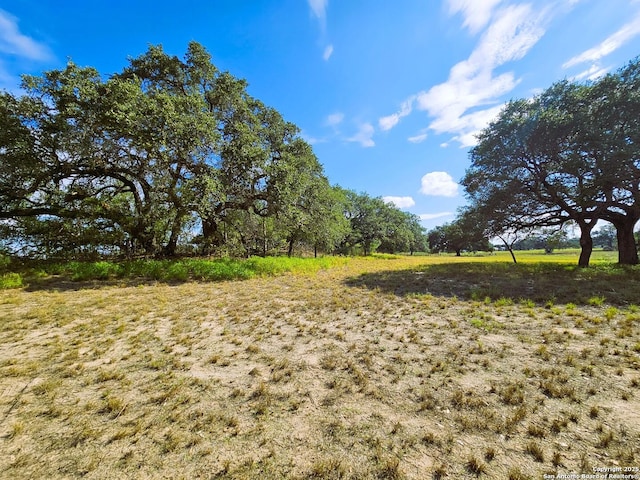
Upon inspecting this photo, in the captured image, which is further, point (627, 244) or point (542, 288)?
point (627, 244)

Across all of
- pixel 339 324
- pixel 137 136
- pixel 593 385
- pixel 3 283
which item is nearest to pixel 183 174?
pixel 137 136

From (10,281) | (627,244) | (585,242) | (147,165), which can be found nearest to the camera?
(10,281)

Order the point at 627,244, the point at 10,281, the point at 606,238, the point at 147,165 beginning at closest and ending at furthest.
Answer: the point at 10,281
the point at 147,165
the point at 627,244
the point at 606,238

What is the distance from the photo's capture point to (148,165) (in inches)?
429

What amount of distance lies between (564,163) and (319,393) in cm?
1452

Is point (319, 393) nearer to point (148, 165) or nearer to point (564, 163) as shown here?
point (148, 165)

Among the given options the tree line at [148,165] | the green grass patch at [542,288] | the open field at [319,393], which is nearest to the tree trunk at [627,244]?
the green grass patch at [542,288]

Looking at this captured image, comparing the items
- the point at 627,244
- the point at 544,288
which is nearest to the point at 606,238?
the point at 627,244

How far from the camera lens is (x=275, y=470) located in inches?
75.2

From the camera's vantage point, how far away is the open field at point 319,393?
199cm

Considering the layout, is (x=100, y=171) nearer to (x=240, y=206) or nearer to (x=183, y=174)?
(x=183, y=174)

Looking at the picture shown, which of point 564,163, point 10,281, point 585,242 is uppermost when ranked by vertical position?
point 564,163

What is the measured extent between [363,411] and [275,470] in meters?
1.05

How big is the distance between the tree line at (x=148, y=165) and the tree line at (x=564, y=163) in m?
9.57
